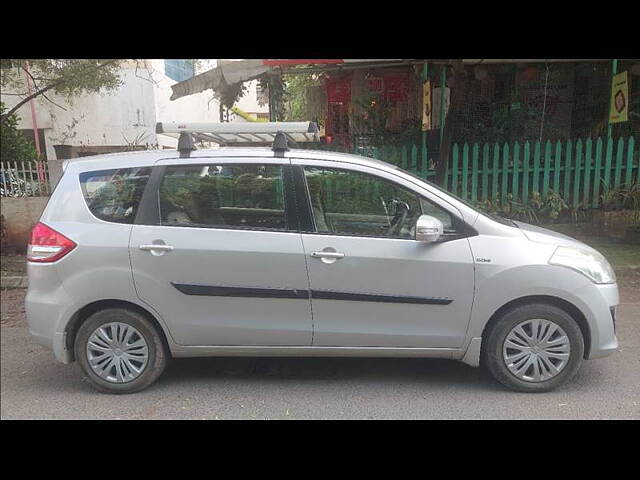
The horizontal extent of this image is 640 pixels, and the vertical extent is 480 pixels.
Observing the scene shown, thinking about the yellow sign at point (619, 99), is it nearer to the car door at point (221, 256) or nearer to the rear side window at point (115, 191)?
the car door at point (221, 256)

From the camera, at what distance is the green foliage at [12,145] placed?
8.95 m

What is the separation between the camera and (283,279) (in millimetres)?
3172

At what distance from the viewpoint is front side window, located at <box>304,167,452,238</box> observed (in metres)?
3.31

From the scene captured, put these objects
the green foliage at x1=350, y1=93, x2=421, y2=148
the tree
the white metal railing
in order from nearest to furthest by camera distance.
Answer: the tree < the white metal railing < the green foliage at x1=350, y1=93, x2=421, y2=148

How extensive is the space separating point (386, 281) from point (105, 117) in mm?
12510

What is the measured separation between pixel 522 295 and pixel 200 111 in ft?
55.9

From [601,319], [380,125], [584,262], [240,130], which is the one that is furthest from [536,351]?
[380,125]

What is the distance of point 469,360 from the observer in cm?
327

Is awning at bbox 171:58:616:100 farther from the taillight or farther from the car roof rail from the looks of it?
the taillight

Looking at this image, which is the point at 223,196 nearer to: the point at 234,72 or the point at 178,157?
the point at 178,157

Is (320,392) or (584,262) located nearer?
(584,262)

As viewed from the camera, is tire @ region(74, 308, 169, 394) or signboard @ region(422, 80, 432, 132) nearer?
tire @ region(74, 308, 169, 394)

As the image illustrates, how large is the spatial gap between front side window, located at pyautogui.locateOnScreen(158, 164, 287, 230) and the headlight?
1.87m

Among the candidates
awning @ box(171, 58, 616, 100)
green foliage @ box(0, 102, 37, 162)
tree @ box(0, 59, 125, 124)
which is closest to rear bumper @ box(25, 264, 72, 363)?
tree @ box(0, 59, 125, 124)
